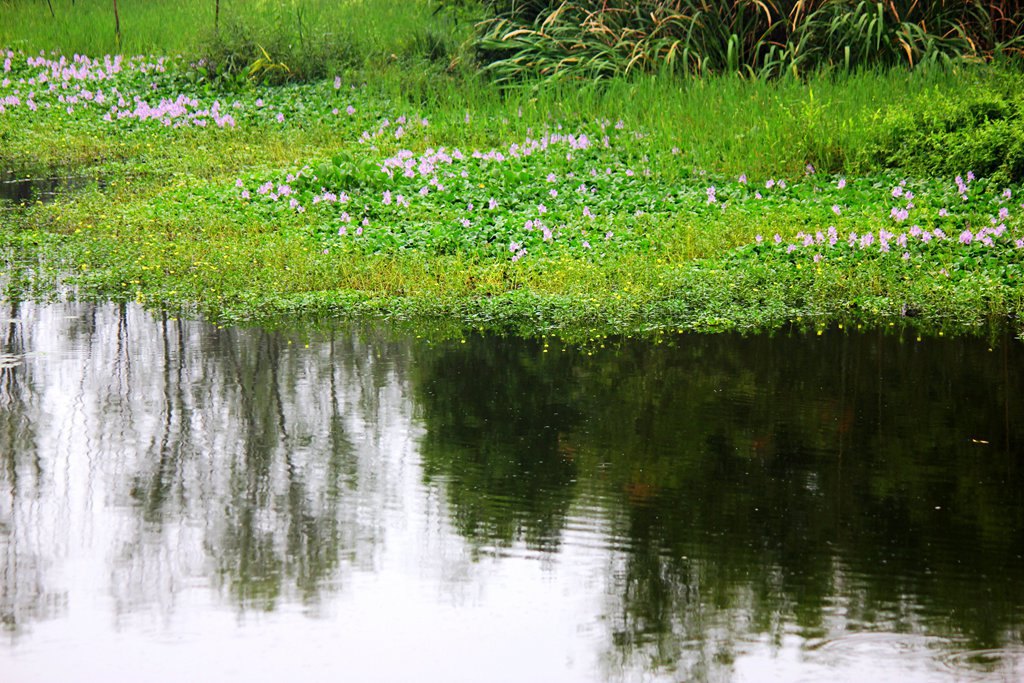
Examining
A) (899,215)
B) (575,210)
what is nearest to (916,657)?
(899,215)

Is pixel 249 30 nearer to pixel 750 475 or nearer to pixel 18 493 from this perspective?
pixel 18 493

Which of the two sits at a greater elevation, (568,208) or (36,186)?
(36,186)

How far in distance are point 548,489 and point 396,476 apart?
620 mm

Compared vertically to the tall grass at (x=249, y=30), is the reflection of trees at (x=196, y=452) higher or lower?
lower

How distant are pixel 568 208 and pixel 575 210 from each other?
8 centimetres

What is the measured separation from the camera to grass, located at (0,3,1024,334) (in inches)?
289

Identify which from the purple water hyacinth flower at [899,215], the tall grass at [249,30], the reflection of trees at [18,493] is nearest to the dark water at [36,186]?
the tall grass at [249,30]

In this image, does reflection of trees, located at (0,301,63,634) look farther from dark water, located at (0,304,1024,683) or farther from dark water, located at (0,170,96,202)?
dark water, located at (0,170,96,202)

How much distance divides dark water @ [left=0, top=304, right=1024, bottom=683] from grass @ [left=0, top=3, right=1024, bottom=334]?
74 centimetres

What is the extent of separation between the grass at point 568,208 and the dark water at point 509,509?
2.42 ft

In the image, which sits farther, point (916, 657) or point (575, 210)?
point (575, 210)

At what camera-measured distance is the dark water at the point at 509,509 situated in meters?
3.62

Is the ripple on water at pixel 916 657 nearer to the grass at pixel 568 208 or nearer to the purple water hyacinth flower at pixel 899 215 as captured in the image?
the grass at pixel 568 208

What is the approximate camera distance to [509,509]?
14.9 ft
